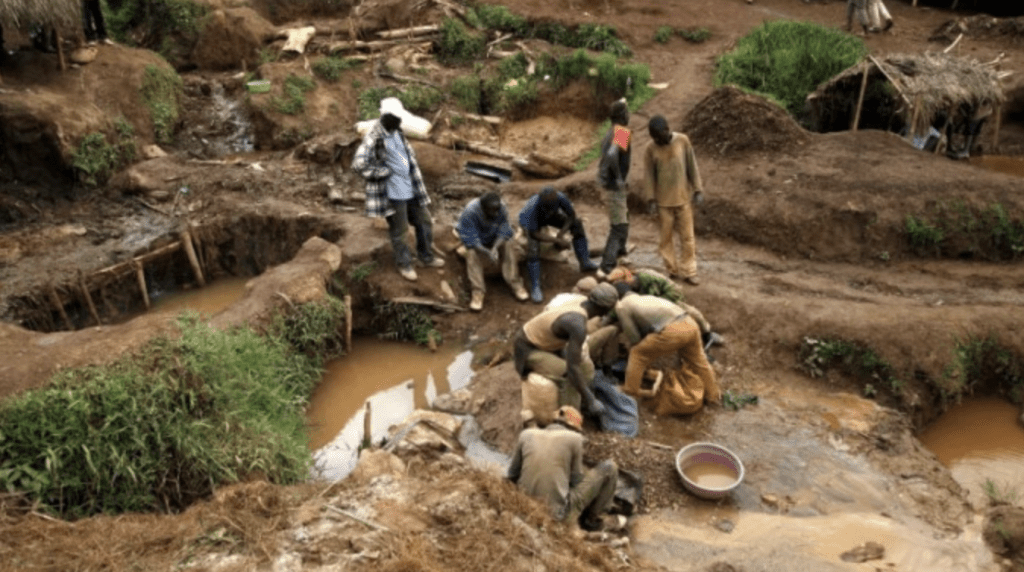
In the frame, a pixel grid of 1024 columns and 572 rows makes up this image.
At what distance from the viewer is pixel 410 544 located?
12.5ft

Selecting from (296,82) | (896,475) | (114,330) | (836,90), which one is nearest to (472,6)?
(296,82)

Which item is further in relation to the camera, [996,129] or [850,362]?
[996,129]

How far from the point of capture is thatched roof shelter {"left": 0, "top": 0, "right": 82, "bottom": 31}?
9438 millimetres

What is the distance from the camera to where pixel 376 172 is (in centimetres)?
721

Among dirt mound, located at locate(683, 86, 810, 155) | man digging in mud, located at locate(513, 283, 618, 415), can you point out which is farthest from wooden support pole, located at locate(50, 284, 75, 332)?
dirt mound, located at locate(683, 86, 810, 155)

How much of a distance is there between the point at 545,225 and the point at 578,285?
129cm

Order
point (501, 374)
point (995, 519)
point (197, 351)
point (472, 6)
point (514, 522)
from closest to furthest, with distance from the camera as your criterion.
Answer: point (514, 522) < point (995, 519) < point (197, 351) < point (501, 374) < point (472, 6)

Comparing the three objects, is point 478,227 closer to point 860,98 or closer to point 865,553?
point 865,553

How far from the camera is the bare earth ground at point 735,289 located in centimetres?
487

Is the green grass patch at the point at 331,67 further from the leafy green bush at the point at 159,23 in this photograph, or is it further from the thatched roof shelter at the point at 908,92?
the thatched roof shelter at the point at 908,92

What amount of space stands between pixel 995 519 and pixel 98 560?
18.2 ft

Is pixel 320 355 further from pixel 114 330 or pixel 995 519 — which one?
pixel 995 519

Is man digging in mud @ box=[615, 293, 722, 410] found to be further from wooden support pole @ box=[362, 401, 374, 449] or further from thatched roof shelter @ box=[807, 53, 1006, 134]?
thatched roof shelter @ box=[807, 53, 1006, 134]

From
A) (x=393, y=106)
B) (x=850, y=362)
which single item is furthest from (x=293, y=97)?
(x=850, y=362)
